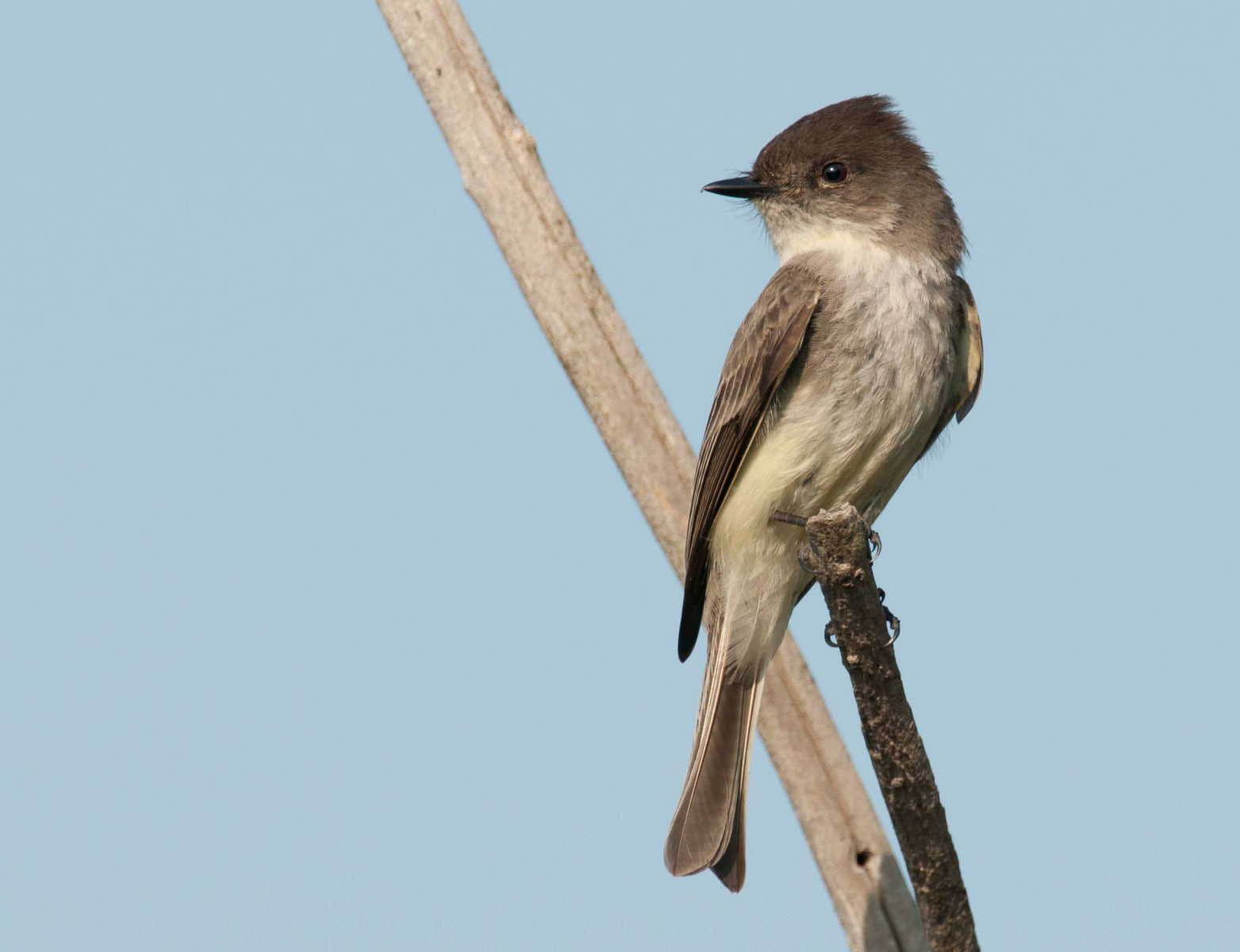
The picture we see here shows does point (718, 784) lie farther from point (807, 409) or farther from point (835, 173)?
point (835, 173)

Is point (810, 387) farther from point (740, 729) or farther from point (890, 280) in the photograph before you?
point (740, 729)

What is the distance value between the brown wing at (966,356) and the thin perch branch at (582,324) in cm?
107

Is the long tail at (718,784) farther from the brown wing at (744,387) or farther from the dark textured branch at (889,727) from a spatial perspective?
the dark textured branch at (889,727)

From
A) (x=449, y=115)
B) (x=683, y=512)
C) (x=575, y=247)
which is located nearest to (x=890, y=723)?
(x=683, y=512)

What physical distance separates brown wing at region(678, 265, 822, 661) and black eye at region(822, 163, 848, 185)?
60 centimetres

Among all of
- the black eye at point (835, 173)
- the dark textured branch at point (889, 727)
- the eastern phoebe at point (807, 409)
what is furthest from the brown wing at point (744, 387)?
the dark textured branch at point (889, 727)

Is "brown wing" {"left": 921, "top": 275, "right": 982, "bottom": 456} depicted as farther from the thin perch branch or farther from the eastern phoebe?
the thin perch branch

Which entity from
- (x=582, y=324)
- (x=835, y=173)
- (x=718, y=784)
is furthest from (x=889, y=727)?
(x=835, y=173)

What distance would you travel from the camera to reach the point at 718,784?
5.37 m

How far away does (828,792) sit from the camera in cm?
565

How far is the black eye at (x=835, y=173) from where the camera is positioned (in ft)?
19.7

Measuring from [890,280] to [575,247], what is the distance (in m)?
1.23

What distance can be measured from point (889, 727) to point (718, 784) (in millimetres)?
1017

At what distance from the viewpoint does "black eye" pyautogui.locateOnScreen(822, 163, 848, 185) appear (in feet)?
19.7
